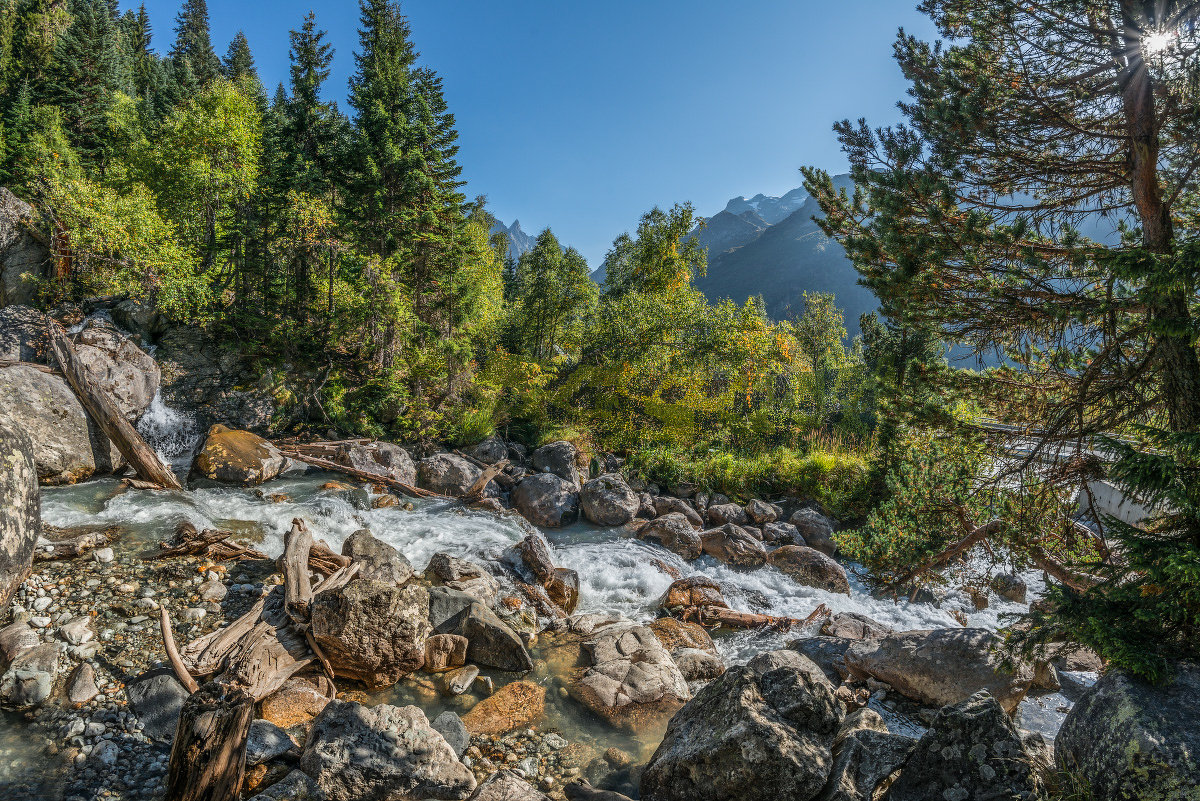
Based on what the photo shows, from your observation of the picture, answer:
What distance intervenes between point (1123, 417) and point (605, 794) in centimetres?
606

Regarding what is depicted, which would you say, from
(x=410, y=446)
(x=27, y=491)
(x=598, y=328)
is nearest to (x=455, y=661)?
Result: (x=27, y=491)

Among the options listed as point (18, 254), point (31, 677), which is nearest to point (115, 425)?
point (31, 677)

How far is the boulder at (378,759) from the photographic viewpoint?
4242 mm

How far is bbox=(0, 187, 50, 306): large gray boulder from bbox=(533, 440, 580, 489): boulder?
18.0 m

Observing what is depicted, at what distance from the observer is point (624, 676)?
6.91m

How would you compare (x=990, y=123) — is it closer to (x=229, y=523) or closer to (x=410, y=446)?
(x=229, y=523)

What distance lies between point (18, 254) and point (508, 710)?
24931 millimetres

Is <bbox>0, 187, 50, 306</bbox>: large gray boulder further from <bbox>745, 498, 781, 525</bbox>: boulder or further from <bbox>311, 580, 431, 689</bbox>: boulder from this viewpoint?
<bbox>745, 498, 781, 525</bbox>: boulder

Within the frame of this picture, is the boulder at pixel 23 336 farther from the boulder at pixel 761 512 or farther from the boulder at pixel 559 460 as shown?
the boulder at pixel 761 512

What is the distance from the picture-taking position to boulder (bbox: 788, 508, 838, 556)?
13.6m

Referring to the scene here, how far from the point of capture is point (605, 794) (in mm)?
4781

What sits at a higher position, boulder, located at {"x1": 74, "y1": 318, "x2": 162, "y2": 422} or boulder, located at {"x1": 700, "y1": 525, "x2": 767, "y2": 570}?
boulder, located at {"x1": 74, "y1": 318, "x2": 162, "y2": 422}

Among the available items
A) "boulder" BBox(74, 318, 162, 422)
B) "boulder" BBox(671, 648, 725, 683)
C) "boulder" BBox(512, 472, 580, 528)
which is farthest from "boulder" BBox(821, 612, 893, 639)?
"boulder" BBox(74, 318, 162, 422)

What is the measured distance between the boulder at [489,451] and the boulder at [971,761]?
13644 millimetres
